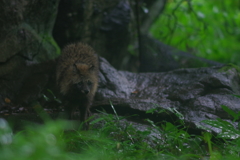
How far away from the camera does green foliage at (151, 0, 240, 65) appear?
1095cm

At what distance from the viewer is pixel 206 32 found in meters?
10.9

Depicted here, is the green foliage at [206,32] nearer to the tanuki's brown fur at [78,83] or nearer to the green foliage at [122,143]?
the tanuki's brown fur at [78,83]

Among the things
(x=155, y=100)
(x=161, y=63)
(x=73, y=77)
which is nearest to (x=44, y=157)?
(x=73, y=77)

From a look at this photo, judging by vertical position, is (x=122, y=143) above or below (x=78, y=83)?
below

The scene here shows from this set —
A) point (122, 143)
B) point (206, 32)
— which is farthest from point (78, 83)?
point (206, 32)

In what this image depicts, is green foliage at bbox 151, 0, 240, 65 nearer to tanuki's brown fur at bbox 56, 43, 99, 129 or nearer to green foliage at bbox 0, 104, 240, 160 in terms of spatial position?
tanuki's brown fur at bbox 56, 43, 99, 129

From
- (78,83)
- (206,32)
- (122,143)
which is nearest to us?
(122,143)

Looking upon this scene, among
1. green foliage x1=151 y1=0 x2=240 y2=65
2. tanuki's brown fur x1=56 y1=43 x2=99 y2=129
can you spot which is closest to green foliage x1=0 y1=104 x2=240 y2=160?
tanuki's brown fur x1=56 y1=43 x2=99 y2=129

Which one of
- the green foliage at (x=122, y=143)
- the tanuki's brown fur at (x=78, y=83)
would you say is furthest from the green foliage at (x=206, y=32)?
the green foliage at (x=122, y=143)

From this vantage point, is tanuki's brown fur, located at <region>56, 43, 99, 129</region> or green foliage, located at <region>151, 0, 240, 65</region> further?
green foliage, located at <region>151, 0, 240, 65</region>

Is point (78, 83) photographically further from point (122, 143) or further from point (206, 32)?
point (206, 32)

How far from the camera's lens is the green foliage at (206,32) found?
35.9ft

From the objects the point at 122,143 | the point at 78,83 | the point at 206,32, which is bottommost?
the point at 122,143

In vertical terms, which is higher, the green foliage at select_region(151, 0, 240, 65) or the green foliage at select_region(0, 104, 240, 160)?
the green foliage at select_region(151, 0, 240, 65)
